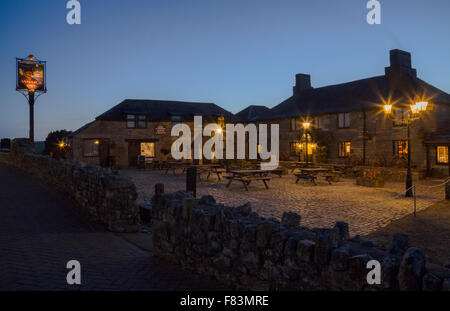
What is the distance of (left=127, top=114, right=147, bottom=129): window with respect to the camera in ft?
104

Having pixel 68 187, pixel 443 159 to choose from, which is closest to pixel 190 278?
pixel 68 187

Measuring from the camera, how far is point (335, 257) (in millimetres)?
2945

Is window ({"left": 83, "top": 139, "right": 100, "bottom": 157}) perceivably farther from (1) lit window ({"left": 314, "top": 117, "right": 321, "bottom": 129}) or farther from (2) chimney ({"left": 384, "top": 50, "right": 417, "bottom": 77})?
(2) chimney ({"left": 384, "top": 50, "right": 417, "bottom": 77})

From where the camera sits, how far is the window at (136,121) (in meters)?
31.8

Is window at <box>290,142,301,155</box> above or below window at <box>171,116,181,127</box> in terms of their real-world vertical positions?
below

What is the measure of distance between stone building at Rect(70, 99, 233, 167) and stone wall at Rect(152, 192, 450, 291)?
25862mm

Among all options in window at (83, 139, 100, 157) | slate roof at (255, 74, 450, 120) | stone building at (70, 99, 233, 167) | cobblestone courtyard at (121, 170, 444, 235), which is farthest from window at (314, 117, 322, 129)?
window at (83, 139, 100, 157)

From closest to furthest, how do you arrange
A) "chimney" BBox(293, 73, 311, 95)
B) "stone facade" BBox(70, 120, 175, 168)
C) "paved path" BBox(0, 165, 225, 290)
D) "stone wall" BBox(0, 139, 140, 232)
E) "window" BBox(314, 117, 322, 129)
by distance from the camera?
1. "paved path" BBox(0, 165, 225, 290)
2. "stone wall" BBox(0, 139, 140, 232)
3. "window" BBox(314, 117, 322, 129)
4. "stone facade" BBox(70, 120, 175, 168)
5. "chimney" BBox(293, 73, 311, 95)

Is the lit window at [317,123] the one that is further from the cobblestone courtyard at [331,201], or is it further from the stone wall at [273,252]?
A: the stone wall at [273,252]

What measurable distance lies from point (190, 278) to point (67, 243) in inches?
117

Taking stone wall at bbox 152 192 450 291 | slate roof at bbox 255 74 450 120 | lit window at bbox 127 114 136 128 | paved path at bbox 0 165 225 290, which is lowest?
paved path at bbox 0 165 225 290

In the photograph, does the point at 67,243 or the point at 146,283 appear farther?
the point at 67,243

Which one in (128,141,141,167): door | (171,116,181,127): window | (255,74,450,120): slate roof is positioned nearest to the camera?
(255,74,450,120): slate roof
